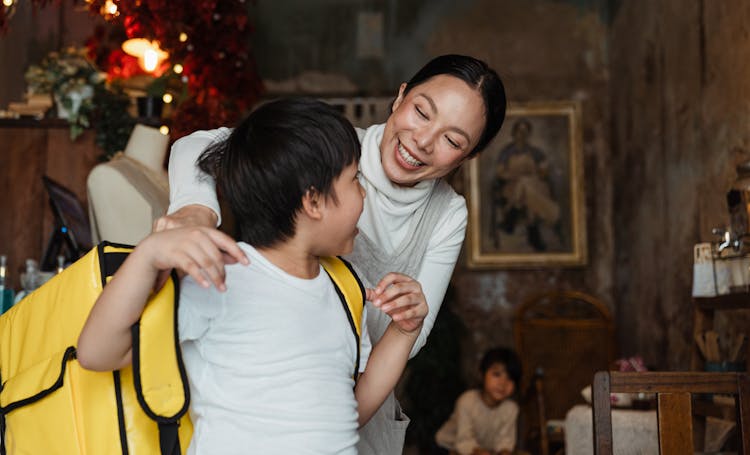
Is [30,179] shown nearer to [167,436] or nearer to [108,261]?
[108,261]

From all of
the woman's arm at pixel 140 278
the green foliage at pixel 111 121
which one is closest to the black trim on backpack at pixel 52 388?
the woman's arm at pixel 140 278

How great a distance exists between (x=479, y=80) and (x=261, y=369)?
866 mm

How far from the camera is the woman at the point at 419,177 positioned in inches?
71.1

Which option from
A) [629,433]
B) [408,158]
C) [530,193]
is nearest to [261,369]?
[408,158]

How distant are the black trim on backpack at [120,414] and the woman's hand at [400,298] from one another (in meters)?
0.40

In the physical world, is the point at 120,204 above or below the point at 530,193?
below

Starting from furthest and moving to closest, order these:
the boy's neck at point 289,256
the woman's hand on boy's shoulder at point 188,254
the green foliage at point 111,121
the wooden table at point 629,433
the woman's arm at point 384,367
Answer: the green foliage at point 111,121 < the wooden table at point 629,433 < the woman's arm at point 384,367 < the boy's neck at point 289,256 < the woman's hand on boy's shoulder at point 188,254

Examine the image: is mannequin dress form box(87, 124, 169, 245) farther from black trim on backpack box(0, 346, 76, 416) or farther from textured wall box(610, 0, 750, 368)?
textured wall box(610, 0, 750, 368)

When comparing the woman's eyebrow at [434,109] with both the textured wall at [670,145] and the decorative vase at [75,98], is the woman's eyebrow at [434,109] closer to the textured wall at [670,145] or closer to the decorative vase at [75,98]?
the textured wall at [670,145]

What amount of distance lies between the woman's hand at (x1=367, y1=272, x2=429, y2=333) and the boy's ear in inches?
6.0

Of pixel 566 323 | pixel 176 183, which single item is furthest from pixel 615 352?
pixel 176 183

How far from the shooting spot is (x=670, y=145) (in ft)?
17.8

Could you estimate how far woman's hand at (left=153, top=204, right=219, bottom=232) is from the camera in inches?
50.3

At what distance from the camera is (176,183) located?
1539 millimetres
